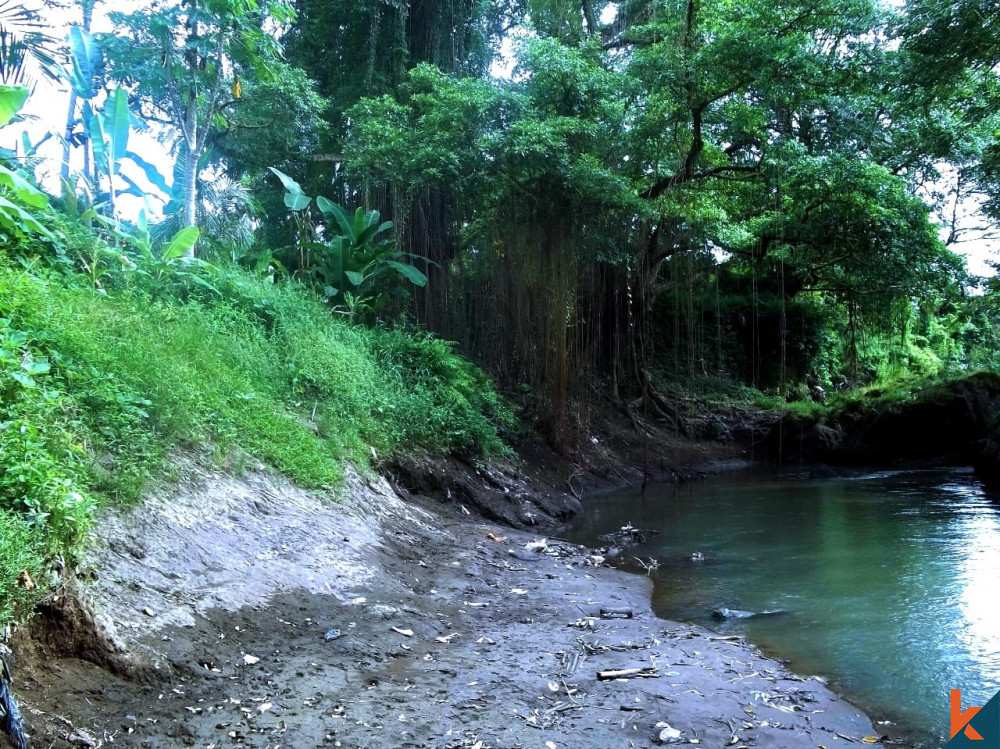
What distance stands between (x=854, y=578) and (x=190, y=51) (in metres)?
9.08

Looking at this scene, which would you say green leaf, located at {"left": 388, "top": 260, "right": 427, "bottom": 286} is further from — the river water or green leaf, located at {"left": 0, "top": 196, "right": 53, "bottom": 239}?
green leaf, located at {"left": 0, "top": 196, "right": 53, "bottom": 239}

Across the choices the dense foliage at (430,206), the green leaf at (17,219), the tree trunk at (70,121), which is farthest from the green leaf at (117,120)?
the green leaf at (17,219)

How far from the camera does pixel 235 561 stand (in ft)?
14.0

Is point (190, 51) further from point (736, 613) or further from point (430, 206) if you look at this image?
point (736, 613)

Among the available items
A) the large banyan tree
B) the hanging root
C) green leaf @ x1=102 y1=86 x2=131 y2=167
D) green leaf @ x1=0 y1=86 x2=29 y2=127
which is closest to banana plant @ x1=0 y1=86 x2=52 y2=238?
green leaf @ x1=0 y1=86 x2=29 y2=127

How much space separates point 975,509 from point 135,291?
34.3 ft

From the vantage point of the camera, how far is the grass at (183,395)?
314 centimetres

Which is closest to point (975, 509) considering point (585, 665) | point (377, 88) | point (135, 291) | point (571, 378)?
point (571, 378)

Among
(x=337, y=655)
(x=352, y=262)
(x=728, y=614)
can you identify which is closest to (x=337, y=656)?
(x=337, y=655)

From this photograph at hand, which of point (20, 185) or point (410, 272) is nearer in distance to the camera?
point (20, 185)

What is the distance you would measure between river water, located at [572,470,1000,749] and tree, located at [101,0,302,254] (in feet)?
21.4

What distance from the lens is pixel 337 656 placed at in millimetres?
3678

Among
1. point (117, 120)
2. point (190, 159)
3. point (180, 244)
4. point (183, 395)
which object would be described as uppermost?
point (117, 120)

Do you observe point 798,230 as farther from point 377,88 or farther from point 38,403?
point 38,403
